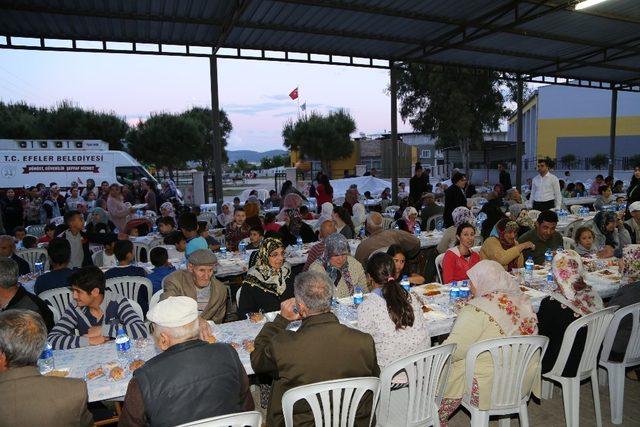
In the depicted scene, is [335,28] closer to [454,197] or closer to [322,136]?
[454,197]

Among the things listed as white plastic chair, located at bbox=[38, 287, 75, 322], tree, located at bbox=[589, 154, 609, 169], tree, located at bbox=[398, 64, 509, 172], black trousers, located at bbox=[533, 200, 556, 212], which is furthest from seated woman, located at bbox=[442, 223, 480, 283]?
tree, located at bbox=[589, 154, 609, 169]

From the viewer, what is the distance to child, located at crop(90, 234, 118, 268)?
20.7ft

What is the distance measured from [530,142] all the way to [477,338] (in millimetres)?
40175

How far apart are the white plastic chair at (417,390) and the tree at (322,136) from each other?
32.6 metres

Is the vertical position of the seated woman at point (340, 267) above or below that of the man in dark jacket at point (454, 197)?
below

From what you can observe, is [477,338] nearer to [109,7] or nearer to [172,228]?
[172,228]

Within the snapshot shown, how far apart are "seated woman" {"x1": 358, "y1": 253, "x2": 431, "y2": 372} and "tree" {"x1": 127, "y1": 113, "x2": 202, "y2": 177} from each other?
31673mm

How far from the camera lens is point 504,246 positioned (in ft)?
17.3

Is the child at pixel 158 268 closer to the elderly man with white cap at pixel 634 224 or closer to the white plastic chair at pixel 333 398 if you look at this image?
the white plastic chair at pixel 333 398

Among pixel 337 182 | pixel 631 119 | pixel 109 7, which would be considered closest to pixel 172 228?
pixel 109 7

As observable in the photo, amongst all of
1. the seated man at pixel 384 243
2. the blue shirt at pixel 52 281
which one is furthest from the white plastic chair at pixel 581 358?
the blue shirt at pixel 52 281

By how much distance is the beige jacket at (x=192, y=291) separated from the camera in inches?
163

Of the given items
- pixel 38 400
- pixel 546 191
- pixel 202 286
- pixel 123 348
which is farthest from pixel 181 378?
pixel 546 191

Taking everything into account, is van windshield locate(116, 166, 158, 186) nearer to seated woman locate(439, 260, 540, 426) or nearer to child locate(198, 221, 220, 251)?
child locate(198, 221, 220, 251)
